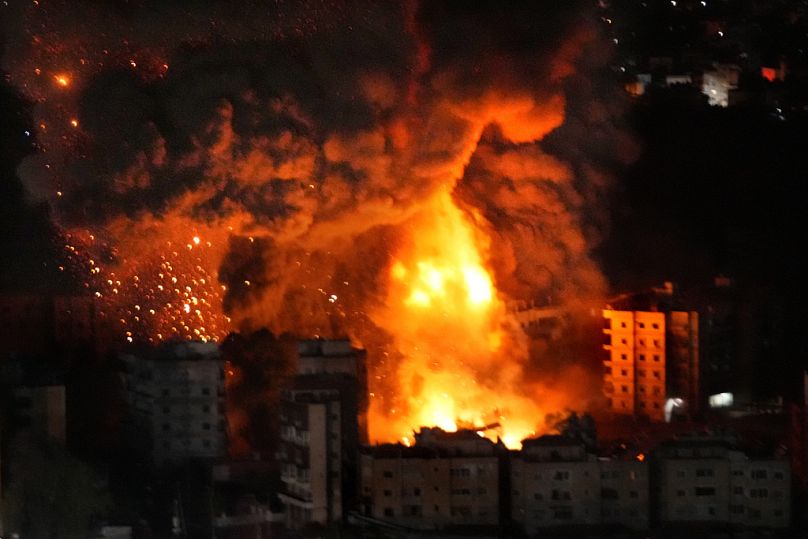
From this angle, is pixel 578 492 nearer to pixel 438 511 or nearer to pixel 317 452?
pixel 438 511

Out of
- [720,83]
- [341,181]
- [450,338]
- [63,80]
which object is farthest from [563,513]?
[720,83]

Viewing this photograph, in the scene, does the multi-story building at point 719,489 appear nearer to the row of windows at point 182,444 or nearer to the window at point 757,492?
the window at point 757,492

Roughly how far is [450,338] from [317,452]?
192 centimetres

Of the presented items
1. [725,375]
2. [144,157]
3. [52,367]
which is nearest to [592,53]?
[725,375]

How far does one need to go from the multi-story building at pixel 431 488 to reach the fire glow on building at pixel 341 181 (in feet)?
3.32

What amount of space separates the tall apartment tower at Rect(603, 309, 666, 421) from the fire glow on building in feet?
0.84

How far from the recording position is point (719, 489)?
28.4 ft

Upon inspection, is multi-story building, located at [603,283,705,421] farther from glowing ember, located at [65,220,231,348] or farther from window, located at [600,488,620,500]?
glowing ember, located at [65,220,231,348]

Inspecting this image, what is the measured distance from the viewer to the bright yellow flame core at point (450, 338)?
1002 cm

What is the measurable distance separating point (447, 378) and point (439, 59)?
4.95 ft

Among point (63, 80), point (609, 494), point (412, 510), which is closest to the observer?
point (412, 510)

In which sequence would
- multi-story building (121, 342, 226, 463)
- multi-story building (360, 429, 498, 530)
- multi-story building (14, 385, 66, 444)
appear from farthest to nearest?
multi-story building (121, 342, 226, 463), multi-story building (14, 385, 66, 444), multi-story building (360, 429, 498, 530)

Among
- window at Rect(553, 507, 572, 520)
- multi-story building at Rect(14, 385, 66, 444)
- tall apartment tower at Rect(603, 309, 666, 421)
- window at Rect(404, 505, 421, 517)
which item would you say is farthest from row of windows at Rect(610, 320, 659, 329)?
multi-story building at Rect(14, 385, 66, 444)

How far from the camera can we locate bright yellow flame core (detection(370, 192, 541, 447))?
10016mm
